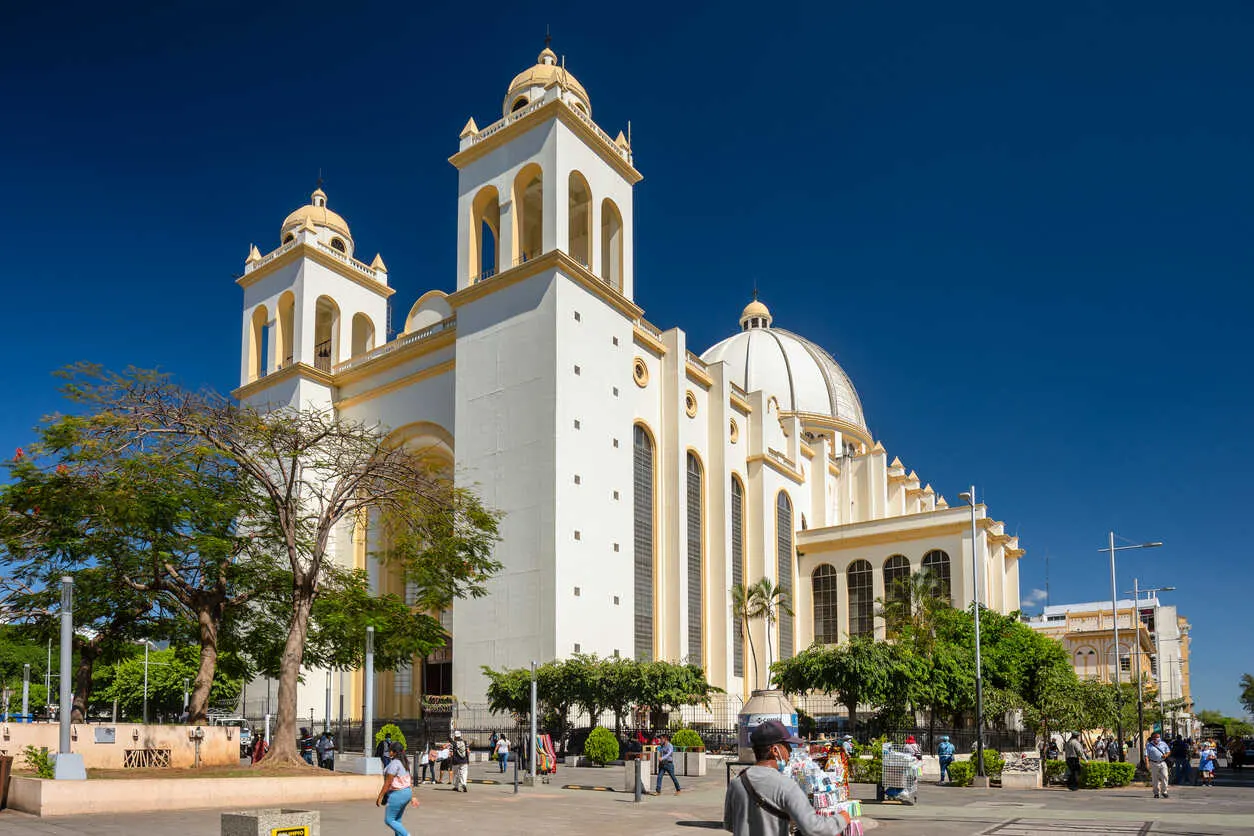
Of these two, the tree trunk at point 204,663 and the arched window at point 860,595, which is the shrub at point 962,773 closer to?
the tree trunk at point 204,663

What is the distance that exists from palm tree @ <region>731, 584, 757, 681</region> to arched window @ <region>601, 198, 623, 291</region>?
15718 millimetres

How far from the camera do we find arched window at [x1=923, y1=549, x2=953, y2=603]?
55.2 meters

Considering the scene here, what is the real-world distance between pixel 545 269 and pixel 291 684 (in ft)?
70.3

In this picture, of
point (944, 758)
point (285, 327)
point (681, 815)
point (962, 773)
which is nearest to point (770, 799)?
point (681, 815)

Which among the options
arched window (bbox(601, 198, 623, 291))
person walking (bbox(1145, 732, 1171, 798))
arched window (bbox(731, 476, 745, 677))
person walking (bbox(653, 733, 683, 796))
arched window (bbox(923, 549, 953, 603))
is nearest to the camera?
person walking (bbox(1145, 732, 1171, 798))

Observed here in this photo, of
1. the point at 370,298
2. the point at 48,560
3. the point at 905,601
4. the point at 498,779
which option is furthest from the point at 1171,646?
the point at 48,560

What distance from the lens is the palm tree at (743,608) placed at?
50.9 meters

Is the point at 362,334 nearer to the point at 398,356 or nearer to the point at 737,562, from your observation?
A: the point at 398,356

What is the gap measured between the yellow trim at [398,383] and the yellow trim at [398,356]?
83cm

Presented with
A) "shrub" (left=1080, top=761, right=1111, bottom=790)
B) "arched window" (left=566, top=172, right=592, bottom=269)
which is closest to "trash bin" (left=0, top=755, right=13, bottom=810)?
"shrub" (left=1080, top=761, right=1111, bottom=790)

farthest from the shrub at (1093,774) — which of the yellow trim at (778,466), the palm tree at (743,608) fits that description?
the yellow trim at (778,466)

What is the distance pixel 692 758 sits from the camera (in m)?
29.9

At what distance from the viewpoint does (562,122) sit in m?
43.3

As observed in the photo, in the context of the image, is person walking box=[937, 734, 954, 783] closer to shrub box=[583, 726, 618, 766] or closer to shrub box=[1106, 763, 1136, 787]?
shrub box=[1106, 763, 1136, 787]
